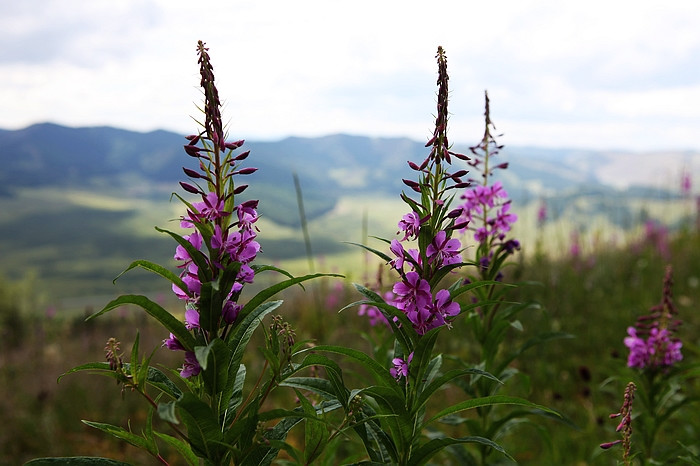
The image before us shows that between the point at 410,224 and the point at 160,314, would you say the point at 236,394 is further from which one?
the point at 410,224

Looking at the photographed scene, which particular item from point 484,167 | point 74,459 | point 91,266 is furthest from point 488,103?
point 91,266

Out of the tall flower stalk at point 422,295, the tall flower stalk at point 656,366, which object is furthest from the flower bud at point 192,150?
the tall flower stalk at point 656,366

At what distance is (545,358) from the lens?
7758 mm

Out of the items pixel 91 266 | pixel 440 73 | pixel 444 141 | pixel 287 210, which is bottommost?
pixel 91 266

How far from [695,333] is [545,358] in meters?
2.17

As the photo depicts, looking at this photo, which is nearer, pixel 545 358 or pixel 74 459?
pixel 74 459

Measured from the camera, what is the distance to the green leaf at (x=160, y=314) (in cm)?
148

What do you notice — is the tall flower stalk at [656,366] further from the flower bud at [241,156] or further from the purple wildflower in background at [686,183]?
the purple wildflower in background at [686,183]

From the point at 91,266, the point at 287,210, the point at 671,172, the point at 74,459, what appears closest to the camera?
the point at 74,459

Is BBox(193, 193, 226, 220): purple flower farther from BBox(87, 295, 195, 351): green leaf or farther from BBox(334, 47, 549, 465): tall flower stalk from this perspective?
BBox(334, 47, 549, 465): tall flower stalk

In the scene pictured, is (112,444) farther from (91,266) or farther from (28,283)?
(91,266)

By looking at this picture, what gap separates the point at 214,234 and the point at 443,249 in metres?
0.79

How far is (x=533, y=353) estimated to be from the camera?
761 cm

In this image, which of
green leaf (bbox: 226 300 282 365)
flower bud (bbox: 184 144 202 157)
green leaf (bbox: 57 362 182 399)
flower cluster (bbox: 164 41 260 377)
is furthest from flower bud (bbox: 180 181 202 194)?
green leaf (bbox: 57 362 182 399)
